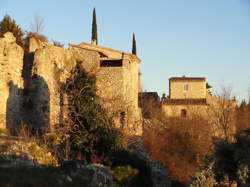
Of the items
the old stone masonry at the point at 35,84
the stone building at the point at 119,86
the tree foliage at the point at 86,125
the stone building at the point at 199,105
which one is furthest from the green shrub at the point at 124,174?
the stone building at the point at 199,105

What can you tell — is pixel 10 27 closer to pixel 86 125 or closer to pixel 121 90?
pixel 121 90

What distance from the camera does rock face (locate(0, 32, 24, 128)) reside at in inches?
707

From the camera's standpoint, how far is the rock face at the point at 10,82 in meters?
18.0

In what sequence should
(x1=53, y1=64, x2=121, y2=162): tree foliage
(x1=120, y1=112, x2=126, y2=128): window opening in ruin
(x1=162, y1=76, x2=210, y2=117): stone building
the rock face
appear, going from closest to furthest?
1. the rock face
2. (x1=53, y1=64, x2=121, y2=162): tree foliage
3. (x1=120, y1=112, x2=126, y2=128): window opening in ruin
4. (x1=162, y1=76, x2=210, y2=117): stone building

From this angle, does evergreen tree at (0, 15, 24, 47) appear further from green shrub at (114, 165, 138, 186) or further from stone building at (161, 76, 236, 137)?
stone building at (161, 76, 236, 137)

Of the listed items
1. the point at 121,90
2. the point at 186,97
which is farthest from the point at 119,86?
the point at 186,97

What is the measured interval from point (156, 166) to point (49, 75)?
702 centimetres

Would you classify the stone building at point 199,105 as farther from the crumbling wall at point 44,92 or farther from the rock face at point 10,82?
the rock face at point 10,82

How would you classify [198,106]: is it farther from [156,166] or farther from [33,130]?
[33,130]

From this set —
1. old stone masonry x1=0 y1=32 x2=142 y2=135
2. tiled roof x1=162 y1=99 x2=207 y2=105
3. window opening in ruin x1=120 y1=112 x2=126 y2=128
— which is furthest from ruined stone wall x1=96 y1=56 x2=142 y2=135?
tiled roof x1=162 y1=99 x2=207 y2=105


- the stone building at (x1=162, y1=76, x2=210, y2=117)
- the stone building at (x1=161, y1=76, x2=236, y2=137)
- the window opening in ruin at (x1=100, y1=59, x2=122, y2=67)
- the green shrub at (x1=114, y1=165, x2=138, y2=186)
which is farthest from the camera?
the stone building at (x1=162, y1=76, x2=210, y2=117)

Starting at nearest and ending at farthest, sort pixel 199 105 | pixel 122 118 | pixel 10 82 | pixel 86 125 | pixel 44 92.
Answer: pixel 10 82
pixel 86 125
pixel 44 92
pixel 122 118
pixel 199 105

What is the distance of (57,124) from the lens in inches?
739

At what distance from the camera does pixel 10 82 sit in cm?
1834
